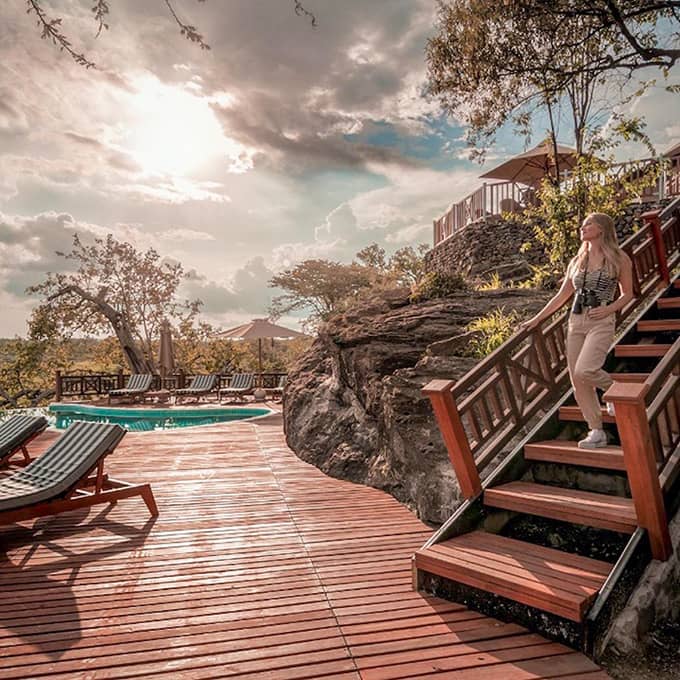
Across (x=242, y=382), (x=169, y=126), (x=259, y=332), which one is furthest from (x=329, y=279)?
(x=169, y=126)

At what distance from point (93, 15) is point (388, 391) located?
151 inches

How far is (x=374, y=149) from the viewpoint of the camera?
1286 cm

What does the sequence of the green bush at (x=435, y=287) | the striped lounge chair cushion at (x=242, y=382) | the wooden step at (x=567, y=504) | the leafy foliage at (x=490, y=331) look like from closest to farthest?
the wooden step at (x=567, y=504), the leafy foliage at (x=490, y=331), the green bush at (x=435, y=287), the striped lounge chair cushion at (x=242, y=382)

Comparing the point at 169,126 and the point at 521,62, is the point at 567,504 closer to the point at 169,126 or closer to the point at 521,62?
the point at 169,126

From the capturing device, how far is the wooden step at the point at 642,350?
3986mm

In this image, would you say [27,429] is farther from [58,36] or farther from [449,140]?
[449,140]

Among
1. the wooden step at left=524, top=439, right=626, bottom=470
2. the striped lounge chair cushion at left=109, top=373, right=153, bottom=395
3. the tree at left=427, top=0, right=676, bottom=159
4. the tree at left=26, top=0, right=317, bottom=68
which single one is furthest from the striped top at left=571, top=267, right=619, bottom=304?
the striped lounge chair cushion at left=109, top=373, right=153, bottom=395

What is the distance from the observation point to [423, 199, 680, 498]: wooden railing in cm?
315

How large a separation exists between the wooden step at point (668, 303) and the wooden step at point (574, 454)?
2.19 meters

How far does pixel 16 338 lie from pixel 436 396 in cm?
2161

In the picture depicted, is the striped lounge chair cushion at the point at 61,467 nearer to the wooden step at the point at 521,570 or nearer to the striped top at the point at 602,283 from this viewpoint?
the wooden step at the point at 521,570

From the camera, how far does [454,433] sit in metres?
3.12

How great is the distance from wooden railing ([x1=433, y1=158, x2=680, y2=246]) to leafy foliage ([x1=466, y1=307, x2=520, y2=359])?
678 centimetres

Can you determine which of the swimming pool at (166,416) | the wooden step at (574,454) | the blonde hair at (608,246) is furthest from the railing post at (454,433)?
Answer: the swimming pool at (166,416)
